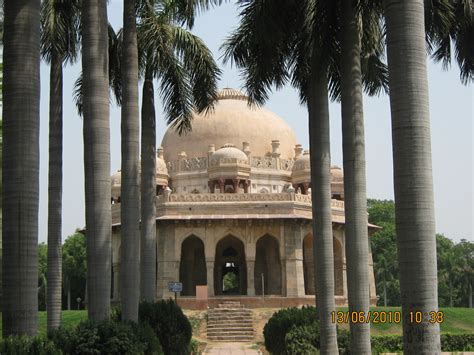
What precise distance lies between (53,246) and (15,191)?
7.34 meters

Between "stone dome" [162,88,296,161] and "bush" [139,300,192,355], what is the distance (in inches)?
1007

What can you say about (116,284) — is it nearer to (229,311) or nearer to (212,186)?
(212,186)

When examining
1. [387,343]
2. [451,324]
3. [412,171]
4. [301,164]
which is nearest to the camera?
[412,171]

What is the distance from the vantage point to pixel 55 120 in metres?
15.4

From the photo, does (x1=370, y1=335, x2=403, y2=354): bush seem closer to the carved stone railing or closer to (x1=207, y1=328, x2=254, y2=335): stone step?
(x1=207, y1=328, x2=254, y2=335): stone step

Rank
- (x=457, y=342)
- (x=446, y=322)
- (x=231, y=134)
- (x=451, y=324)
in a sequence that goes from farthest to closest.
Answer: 1. (x=231, y=134)
2. (x=446, y=322)
3. (x=451, y=324)
4. (x=457, y=342)

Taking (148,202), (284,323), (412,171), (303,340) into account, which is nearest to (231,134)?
(148,202)

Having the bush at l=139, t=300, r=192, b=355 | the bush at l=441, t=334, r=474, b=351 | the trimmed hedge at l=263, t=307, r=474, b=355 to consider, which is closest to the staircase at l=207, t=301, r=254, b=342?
the bush at l=441, t=334, r=474, b=351

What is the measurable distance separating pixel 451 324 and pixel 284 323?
15.5 metres

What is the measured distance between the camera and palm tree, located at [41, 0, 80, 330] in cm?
1509

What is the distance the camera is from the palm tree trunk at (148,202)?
1581cm

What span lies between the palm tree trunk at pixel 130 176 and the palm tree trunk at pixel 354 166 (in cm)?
392

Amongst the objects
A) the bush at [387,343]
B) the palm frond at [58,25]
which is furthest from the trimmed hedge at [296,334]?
the palm frond at [58,25]

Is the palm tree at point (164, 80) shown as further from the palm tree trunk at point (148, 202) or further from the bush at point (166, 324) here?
the bush at point (166, 324)
